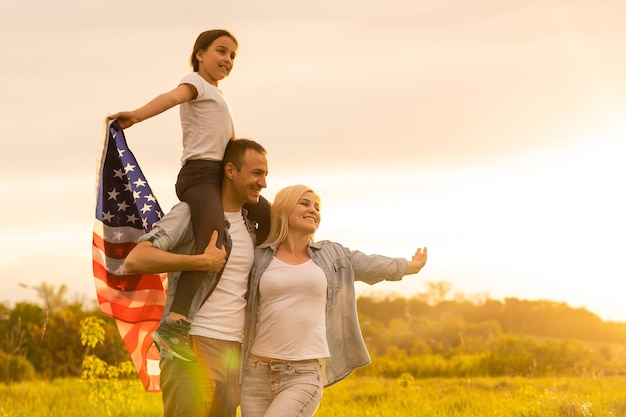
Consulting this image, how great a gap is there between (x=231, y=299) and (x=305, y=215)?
2.68 ft

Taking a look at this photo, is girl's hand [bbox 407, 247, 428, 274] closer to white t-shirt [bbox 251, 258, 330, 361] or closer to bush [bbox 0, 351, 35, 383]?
white t-shirt [bbox 251, 258, 330, 361]

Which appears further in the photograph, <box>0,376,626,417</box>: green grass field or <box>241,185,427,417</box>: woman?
<box>0,376,626,417</box>: green grass field

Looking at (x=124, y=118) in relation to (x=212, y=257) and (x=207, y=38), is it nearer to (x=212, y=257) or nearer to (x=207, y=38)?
(x=207, y=38)

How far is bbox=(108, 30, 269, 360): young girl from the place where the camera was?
5875 mm

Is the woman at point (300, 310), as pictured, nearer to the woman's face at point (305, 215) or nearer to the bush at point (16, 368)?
the woman's face at point (305, 215)

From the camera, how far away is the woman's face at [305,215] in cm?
618

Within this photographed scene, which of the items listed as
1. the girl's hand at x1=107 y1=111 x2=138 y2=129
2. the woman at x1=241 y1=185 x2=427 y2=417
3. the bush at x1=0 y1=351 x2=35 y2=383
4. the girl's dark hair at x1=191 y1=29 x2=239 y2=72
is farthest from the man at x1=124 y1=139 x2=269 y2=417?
the bush at x1=0 y1=351 x2=35 y2=383

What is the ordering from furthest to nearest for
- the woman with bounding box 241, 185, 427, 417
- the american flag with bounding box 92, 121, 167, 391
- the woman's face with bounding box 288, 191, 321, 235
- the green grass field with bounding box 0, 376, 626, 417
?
the green grass field with bounding box 0, 376, 626, 417
the american flag with bounding box 92, 121, 167, 391
the woman's face with bounding box 288, 191, 321, 235
the woman with bounding box 241, 185, 427, 417

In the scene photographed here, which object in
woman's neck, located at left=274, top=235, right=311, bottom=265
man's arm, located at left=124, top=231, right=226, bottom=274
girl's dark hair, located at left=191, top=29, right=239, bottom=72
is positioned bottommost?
man's arm, located at left=124, top=231, right=226, bottom=274

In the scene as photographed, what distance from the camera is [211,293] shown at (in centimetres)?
593

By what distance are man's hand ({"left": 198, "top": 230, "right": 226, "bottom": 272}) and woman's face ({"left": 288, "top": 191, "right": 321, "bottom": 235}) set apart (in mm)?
628

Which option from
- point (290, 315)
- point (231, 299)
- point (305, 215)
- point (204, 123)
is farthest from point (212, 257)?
point (204, 123)

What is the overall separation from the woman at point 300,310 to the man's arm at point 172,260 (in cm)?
41

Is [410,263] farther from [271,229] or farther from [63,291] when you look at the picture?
[63,291]
